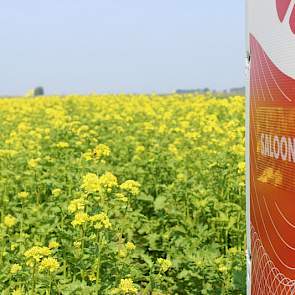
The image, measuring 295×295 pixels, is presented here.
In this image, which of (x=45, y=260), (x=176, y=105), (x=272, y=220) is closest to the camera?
(x=272, y=220)

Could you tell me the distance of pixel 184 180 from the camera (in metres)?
6.48

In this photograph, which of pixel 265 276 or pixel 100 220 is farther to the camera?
pixel 100 220

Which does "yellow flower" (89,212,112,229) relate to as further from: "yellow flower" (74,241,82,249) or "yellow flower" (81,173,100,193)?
"yellow flower" (81,173,100,193)

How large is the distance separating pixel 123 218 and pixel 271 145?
128 inches

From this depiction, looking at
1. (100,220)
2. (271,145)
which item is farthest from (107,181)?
(271,145)

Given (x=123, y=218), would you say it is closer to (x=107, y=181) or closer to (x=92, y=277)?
(x=107, y=181)

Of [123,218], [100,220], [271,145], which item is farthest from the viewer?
[123,218]

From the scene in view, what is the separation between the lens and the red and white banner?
213 cm

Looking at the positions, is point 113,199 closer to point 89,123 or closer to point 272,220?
point 272,220

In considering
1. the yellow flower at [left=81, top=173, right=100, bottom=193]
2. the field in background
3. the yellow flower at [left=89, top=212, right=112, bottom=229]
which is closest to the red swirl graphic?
the field in background

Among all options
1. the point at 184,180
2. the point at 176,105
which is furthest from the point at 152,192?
the point at 176,105

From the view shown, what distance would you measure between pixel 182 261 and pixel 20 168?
3254 millimetres

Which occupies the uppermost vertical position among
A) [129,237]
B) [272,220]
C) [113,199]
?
[272,220]

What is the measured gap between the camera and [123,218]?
548 cm
